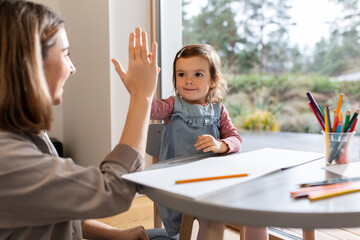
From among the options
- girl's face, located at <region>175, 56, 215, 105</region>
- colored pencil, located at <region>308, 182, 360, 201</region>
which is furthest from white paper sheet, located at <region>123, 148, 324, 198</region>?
girl's face, located at <region>175, 56, 215, 105</region>

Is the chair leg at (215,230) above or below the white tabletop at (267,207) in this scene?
below

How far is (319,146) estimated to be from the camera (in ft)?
5.97

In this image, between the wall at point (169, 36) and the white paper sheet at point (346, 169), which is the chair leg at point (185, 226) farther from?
the wall at point (169, 36)

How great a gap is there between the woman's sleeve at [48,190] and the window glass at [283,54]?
1.17 m

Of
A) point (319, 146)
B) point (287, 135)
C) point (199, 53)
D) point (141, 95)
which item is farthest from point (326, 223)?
point (287, 135)

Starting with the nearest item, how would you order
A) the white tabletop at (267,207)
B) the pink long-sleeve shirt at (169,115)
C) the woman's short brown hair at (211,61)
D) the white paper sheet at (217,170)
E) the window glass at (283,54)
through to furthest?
the white tabletop at (267,207)
the white paper sheet at (217,170)
the pink long-sleeve shirt at (169,115)
the woman's short brown hair at (211,61)
the window glass at (283,54)

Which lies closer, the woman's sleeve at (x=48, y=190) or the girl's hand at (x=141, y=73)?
the woman's sleeve at (x=48, y=190)

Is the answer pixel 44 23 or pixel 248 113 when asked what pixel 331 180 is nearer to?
pixel 44 23

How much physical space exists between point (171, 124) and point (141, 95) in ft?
1.82

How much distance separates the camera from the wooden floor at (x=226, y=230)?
70.3 inches

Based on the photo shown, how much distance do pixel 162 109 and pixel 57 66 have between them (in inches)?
24.3

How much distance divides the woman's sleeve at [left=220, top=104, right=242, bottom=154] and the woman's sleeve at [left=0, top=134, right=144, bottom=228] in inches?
20.9

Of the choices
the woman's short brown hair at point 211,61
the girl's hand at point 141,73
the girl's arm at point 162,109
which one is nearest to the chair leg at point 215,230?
the girl's hand at point 141,73

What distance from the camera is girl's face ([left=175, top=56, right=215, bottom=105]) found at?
4.47 ft
